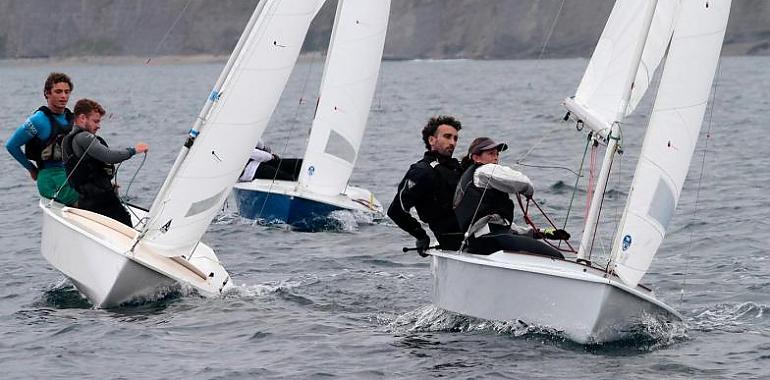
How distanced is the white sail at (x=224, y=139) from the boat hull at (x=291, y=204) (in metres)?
4.03

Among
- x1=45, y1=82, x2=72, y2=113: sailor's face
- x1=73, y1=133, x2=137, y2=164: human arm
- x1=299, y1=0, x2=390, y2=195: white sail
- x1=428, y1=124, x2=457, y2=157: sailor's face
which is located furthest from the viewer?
x1=299, y1=0, x2=390, y2=195: white sail

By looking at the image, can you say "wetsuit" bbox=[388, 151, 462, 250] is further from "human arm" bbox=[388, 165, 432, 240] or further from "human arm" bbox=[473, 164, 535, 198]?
"human arm" bbox=[473, 164, 535, 198]

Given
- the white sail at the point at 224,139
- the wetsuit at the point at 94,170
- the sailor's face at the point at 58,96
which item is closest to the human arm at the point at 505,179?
the white sail at the point at 224,139

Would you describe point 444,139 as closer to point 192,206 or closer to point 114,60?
point 192,206

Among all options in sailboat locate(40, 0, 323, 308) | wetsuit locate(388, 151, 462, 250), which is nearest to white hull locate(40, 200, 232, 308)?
sailboat locate(40, 0, 323, 308)

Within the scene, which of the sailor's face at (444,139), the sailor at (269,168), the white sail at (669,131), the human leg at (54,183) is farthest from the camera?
the sailor at (269,168)

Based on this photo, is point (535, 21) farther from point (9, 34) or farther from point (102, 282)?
point (102, 282)

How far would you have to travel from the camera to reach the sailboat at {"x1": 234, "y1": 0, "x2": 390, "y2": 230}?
13.7 m

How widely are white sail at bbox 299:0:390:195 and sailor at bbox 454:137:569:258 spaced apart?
5842 millimetres

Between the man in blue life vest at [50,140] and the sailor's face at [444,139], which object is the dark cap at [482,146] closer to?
the sailor's face at [444,139]

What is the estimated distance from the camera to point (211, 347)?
26.3ft

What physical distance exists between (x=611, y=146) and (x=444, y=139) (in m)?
0.98

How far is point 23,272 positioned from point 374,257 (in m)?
2.83

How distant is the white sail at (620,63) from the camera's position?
8500mm
